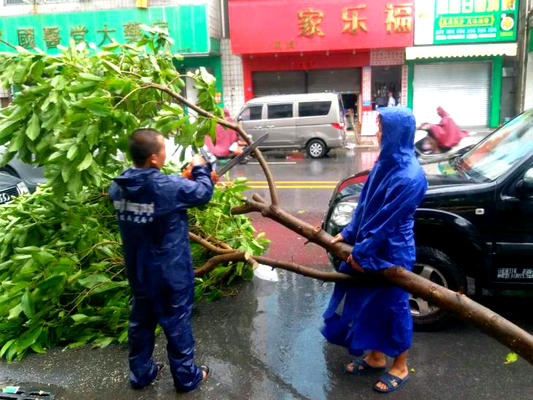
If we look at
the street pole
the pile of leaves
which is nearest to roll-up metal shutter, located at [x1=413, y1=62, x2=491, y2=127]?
the street pole

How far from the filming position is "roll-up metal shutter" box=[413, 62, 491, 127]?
19.4m

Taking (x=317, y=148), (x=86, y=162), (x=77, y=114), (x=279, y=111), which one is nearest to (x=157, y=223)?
(x=86, y=162)

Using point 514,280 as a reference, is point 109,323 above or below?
below

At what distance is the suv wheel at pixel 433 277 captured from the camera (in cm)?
394

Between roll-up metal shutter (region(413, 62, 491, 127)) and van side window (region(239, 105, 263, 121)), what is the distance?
6960 millimetres

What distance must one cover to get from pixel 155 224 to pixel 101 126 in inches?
34.5

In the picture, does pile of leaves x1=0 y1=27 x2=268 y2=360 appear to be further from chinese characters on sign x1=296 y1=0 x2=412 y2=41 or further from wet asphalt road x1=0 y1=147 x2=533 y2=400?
chinese characters on sign x1=296 y1=0 x2=412 y2=41

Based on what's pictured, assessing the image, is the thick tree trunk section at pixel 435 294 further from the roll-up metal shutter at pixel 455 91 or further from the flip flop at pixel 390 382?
the roll-up metal shutter at pixel 455 91

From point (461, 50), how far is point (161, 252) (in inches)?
694

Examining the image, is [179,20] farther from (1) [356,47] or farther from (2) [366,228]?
(2) [366,228]

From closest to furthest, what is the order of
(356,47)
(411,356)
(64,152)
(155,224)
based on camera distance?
1. (155,224)
2. (64,152)
3. (411,356)
4. (356,47)

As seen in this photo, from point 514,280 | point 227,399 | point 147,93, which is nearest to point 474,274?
point 514,280

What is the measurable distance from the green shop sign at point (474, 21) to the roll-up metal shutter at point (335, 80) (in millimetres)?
3361

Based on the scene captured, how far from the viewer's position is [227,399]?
131 inches
